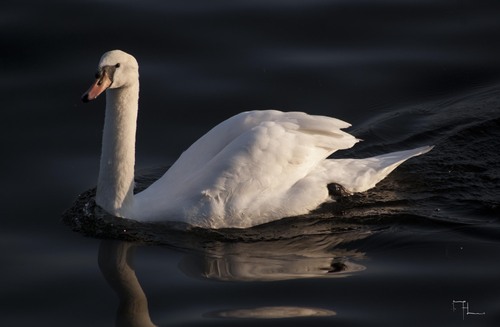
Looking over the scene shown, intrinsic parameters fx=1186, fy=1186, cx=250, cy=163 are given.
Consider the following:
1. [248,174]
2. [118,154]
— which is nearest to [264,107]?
[248,174]

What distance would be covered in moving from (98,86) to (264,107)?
3.05 metres

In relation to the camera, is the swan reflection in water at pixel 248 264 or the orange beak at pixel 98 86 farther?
the orange beak at pixel 98 86

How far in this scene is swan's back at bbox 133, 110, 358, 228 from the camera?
10250 millimetres

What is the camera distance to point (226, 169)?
10219 millimetres

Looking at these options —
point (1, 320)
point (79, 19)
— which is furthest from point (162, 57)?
point (1, 320)

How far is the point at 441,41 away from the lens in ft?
46.3

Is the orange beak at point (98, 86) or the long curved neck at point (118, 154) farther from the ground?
the orange beak at point (98, 86)

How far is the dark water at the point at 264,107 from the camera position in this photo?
916cm

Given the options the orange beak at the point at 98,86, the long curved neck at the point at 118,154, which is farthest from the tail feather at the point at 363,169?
the orange beak at the point at 98,86

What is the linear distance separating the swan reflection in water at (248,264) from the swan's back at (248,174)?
31 centimetres

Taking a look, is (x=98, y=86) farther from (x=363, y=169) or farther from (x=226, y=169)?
(x=363, y=169)

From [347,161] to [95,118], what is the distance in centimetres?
291

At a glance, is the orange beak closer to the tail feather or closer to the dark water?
the dark water

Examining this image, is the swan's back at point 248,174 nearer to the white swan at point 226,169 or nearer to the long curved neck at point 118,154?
the white swan at point 226,169
